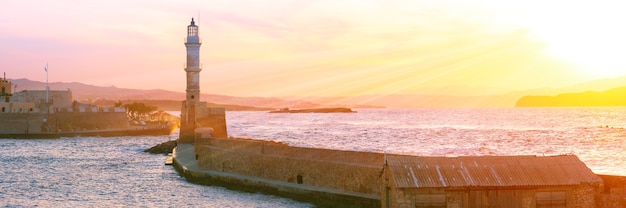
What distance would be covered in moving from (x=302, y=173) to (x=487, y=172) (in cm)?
984

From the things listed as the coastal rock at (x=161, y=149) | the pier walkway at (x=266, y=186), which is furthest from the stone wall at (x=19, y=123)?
the pier walkway at (x=266, y=186)

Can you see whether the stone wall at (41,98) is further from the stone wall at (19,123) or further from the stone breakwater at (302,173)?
the stone breakwater at (302,173)

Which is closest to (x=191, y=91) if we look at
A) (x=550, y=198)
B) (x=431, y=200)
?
(x=431, y=200)

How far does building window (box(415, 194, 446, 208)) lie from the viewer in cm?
1820

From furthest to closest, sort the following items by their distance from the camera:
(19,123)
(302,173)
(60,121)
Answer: (60,121), (19,123), (302,173)

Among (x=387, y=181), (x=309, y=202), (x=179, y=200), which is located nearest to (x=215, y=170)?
(x=179, y=200)

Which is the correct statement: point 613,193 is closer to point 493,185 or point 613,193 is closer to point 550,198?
point 550,198

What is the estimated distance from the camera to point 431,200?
59.7 ft

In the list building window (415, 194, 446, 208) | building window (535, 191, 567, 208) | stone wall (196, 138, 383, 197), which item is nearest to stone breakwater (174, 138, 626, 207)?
stone wall (196, 138, 383, 197)

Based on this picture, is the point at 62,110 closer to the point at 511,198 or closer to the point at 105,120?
the point at 105,120

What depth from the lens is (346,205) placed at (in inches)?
907

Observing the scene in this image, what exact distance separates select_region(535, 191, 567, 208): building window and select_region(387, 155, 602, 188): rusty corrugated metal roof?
14.3 inches

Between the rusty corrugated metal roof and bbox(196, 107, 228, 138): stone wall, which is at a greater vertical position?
bbox(196, 107, 228, 138): stone wall

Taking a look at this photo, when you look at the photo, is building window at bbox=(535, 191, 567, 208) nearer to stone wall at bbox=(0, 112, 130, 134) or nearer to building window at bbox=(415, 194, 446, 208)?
building window at bbox=(415, 194, 446, 208)
